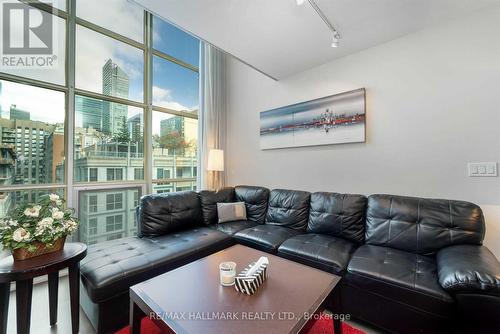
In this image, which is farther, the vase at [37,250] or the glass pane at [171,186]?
the glass pane at [171,186]

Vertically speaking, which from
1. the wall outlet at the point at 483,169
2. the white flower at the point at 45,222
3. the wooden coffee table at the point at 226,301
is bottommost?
the wooden coffee table at the point at 226,301

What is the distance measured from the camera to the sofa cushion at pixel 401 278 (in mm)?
1300

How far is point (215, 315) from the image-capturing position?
1.02m

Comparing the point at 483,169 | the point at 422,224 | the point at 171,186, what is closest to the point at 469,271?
the point at 422,224

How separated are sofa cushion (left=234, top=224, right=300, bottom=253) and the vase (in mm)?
1488

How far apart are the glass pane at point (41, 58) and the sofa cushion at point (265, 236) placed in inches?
105

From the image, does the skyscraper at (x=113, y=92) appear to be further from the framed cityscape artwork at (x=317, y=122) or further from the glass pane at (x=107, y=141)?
the framed cityscape artwork at (x=317, y=122)

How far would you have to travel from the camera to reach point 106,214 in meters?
2.80

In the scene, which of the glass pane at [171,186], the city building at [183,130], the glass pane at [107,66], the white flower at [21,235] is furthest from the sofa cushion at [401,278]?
the glass pane at [107,66]

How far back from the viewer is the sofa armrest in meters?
1.17

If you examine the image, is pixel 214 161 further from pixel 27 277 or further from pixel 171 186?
pixel 27 277

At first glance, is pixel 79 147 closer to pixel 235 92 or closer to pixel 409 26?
pixel 235 92

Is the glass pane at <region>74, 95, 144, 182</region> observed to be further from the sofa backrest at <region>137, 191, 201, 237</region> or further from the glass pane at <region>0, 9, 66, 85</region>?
the sofa backrest at <region>137, 191, 201, 237</region>

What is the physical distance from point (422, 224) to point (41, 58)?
4.12 m
